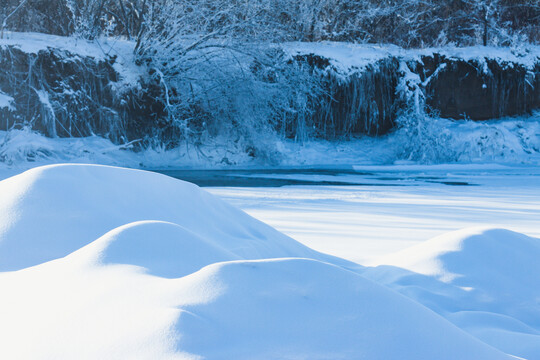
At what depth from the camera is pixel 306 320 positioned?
138cm

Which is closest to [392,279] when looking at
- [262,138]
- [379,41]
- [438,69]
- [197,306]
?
[197,306]

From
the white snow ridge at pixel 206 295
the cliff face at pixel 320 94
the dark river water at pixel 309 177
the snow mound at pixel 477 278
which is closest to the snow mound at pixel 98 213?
the white snow ridge at pixel 206 295

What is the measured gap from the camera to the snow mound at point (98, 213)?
2152mm

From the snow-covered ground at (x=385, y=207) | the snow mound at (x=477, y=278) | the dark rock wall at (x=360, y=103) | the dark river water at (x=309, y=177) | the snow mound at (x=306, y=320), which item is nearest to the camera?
the snow mound at (x=306, y=320)

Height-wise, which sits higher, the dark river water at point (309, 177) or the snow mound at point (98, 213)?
the snow mound at point (98, 213)

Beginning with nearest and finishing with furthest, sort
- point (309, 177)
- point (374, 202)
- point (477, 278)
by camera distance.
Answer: point (477, 278) < point (374, 202) < point (309, 177)

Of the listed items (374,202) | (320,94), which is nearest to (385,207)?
(374,202)

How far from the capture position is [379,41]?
1448 centimetres

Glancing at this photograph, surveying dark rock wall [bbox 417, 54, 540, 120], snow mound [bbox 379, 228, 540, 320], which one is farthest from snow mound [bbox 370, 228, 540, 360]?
dark rock wall [bbox 417, 54, 540, 120]

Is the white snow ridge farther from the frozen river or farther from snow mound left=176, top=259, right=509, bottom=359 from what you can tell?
the frozen river

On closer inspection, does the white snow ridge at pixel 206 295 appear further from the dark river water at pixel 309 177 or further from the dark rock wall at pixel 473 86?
the dark rock wall at pixel 473 86

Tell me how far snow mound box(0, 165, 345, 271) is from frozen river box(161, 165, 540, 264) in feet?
2.08

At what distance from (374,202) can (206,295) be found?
14.7 feet

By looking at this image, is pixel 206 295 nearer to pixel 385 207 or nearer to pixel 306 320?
pixel 306 320
